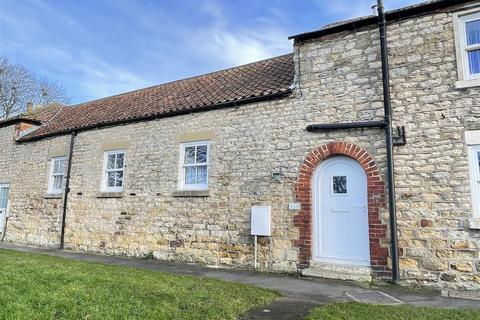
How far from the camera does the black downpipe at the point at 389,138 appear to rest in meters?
7.47

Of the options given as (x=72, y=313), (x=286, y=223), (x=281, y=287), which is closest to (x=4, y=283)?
(x=72, y=313)

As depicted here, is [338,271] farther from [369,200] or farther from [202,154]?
[202,154]

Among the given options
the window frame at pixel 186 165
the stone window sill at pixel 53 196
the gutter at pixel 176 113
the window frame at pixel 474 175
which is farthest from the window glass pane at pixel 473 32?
the stone window sill at pixel 53 196

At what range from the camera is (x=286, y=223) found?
8.82m

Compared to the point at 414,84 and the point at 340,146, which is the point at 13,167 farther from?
the point at 414,84

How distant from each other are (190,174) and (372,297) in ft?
20.4

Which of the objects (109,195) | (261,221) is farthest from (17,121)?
(261,221)

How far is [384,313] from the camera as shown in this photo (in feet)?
16.6

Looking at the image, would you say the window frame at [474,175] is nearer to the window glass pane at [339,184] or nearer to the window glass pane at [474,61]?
the window glass pane at [474,61]

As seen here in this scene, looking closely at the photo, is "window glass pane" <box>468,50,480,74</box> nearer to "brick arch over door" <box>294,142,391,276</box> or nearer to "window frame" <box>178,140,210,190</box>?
"brick arch over door" <box>294,142,391,276</box>

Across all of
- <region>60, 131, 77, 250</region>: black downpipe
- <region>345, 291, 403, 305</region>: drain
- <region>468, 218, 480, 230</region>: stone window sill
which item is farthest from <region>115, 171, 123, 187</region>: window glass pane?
<region>468, 218, 480, 230</region>: stone window sill

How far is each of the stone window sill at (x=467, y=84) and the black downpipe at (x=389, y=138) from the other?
4.29 feet

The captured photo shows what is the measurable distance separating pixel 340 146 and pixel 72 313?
616 cm

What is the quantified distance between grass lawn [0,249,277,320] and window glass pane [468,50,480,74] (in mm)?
5983
